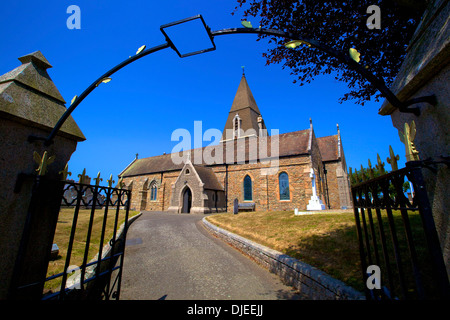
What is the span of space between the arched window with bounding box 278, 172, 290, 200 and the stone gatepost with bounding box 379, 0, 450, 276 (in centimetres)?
2046

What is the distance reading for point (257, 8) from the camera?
5.63m

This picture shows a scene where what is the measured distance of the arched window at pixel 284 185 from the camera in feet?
71.3

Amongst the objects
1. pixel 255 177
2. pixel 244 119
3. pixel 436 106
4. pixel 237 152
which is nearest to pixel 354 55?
pixel 436 106

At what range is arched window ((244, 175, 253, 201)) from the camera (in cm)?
2403

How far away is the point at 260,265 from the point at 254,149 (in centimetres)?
1984

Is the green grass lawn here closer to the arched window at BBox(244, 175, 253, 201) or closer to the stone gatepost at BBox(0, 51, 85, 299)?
the stone gatepost at BBox(0, 51, 85, 299)

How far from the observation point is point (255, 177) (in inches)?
932

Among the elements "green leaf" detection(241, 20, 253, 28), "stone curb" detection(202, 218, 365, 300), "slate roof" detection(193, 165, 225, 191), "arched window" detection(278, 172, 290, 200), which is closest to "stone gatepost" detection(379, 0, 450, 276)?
"green leaf" detection(241, 20, 253, 28)

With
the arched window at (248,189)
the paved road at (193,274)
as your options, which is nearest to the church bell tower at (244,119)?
the arched window at (248,189)

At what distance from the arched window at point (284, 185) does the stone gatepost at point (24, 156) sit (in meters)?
20.9

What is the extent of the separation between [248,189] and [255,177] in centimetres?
178

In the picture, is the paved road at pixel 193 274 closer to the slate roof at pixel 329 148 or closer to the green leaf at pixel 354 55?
the green leaf at pixel 354 55

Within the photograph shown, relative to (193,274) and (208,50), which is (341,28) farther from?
(193,274)
